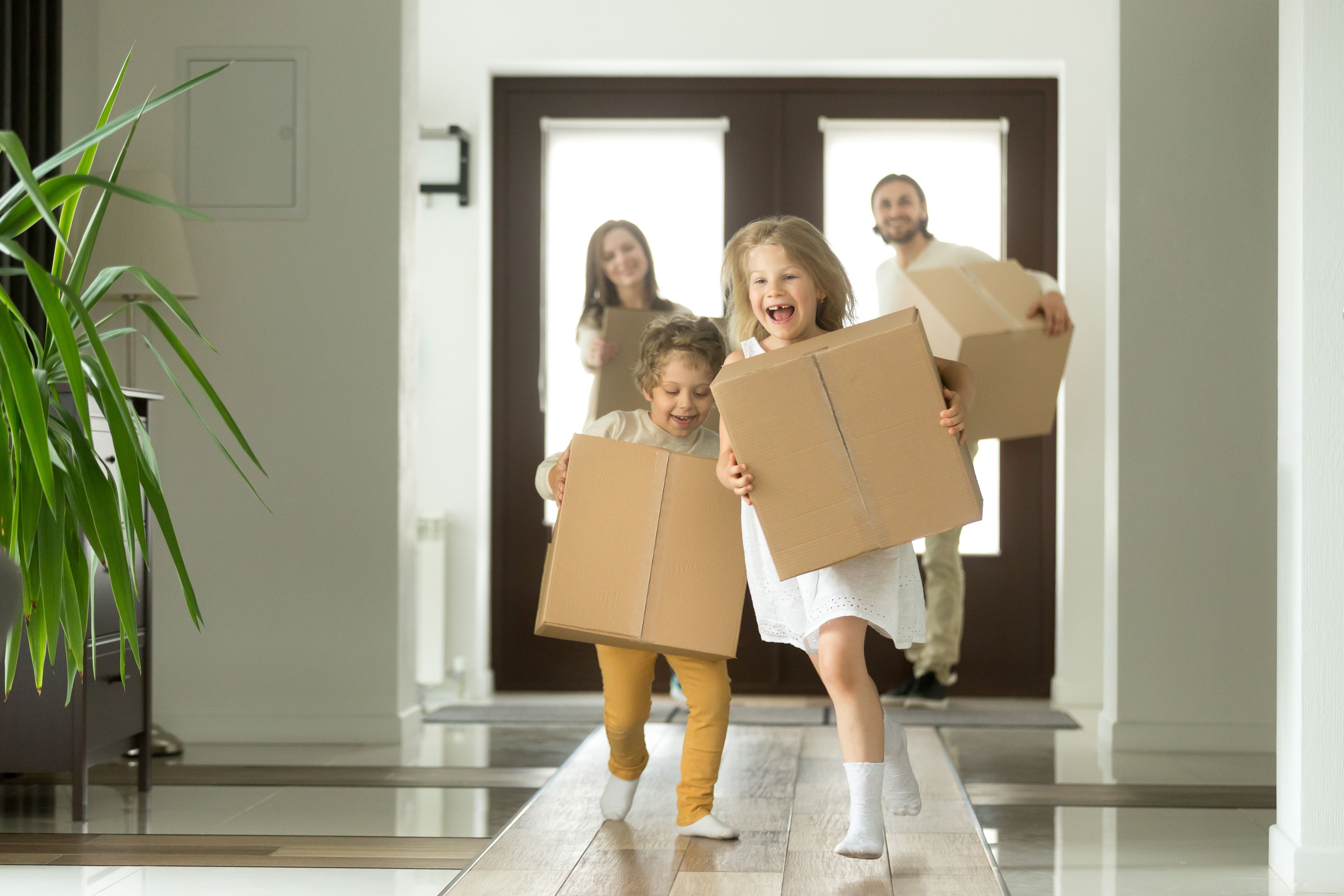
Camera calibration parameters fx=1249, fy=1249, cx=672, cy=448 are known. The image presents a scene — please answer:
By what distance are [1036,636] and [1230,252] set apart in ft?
4.96

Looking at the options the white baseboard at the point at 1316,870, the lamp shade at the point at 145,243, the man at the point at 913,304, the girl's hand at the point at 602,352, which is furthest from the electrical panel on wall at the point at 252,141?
the white baseboard at the point at 1316,870

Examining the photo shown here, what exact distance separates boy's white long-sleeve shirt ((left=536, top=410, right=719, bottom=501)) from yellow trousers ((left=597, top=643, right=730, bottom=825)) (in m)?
0.31

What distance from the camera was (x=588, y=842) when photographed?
1.97 meters

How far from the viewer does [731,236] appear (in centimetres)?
414

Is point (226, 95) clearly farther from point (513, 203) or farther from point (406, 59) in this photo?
point (513, 203)

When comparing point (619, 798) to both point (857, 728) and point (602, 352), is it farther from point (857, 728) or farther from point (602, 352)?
point (602, 352)

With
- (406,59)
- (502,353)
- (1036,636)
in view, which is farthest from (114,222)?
(1036,636)

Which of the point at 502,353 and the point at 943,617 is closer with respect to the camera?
the point at 943,617

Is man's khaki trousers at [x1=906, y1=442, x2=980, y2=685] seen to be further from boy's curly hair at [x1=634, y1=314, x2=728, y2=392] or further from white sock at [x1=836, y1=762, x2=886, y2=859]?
white sock at [x1=836, y1=762, x2=886, y2=859]

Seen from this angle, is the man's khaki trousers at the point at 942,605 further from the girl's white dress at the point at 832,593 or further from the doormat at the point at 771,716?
the girl's white dress at the point at 832,593

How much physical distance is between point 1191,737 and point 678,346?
1.73 metres

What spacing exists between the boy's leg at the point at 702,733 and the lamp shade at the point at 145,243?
5.17ft

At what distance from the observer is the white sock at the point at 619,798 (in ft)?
6.93

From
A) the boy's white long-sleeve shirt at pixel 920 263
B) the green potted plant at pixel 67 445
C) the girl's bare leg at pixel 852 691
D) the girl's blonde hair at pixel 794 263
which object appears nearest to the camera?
the green potted plant at pixel 67 445
